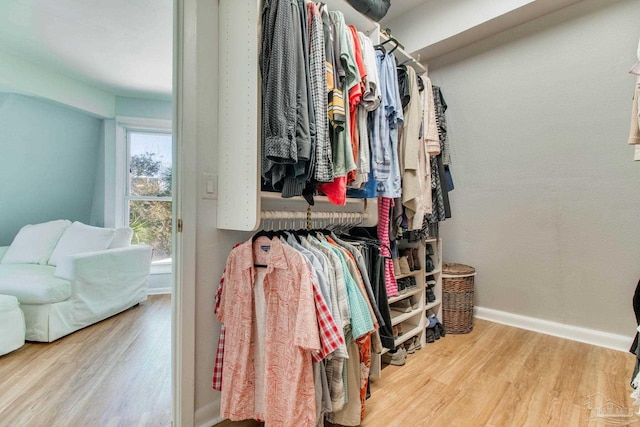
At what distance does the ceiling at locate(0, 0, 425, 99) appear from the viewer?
6.77 feet

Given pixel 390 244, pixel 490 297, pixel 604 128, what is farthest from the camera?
pixel 490 297

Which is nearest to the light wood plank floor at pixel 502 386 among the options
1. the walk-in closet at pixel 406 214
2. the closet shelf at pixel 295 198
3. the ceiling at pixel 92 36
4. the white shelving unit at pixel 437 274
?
the walk-in closet at pixel 406 214

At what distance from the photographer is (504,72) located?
100 inches

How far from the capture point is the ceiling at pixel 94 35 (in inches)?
81.2

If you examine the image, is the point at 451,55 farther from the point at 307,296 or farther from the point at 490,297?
the point at 307,296

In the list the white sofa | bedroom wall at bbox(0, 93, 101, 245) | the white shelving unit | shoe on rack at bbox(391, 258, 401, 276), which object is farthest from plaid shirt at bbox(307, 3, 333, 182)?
bedroom wall at bbox(0, 93, 101, 245)

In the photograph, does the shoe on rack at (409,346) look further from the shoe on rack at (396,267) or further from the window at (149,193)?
the window at (149,193)

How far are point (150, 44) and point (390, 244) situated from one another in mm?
2592

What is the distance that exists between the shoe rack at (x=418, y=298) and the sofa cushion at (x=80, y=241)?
8.99 feet

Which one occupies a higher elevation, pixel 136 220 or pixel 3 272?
pixel 136 220

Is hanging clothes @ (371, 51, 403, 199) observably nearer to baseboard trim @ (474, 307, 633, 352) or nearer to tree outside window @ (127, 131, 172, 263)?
baseboard trim @ (474, 307, 633, 352)

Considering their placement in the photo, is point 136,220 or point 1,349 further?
point 136,220

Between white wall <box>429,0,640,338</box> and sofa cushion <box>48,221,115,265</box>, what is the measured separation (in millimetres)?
3397

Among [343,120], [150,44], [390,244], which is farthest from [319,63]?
[150,44]
